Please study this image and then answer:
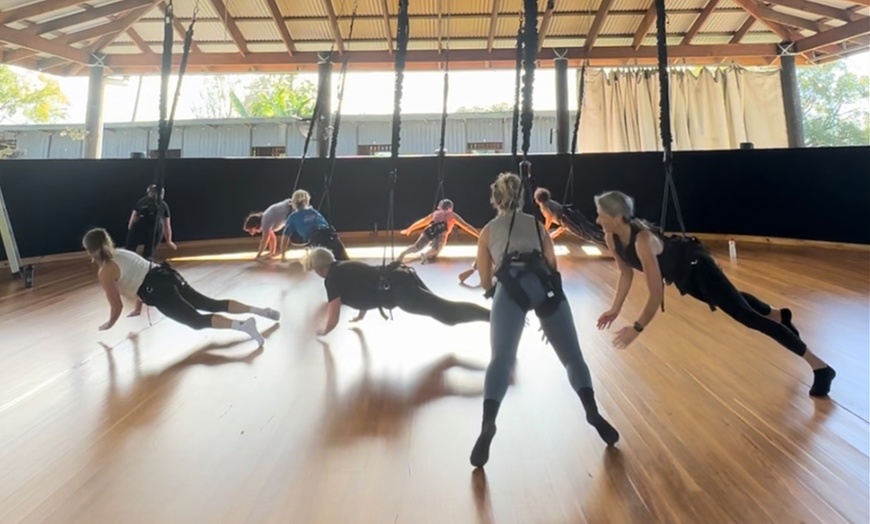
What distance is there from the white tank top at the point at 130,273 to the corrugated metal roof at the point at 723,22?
393 inches

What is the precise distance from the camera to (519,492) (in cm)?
155

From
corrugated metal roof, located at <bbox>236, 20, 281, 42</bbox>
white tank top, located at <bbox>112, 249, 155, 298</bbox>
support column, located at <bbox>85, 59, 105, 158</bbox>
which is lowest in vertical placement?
white tank top, located at <bbox>112, 249, 155, 298</bbox>

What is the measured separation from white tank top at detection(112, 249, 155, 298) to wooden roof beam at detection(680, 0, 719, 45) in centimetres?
958

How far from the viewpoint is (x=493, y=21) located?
27.9 feet

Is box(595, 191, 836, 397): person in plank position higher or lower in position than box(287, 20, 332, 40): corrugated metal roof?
lower

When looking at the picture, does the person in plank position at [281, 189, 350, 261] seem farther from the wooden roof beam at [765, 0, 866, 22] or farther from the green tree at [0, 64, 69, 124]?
the green tree at [0, 64, 69, 124]

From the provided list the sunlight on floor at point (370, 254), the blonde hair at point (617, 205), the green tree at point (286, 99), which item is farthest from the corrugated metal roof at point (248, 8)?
the green tree at point (286, 99)

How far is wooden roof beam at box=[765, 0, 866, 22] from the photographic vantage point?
7879 mm

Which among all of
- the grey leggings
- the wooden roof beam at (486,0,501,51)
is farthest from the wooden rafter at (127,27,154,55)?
the grey leggings

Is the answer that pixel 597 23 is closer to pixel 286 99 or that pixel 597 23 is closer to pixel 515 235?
pixel 515 235

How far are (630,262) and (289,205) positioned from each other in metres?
5.28

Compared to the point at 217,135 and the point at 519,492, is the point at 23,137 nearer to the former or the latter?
the point at 217,135

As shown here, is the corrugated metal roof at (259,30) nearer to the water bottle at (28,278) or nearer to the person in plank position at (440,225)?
the person in plank position at (440,225)

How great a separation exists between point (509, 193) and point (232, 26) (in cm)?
867
